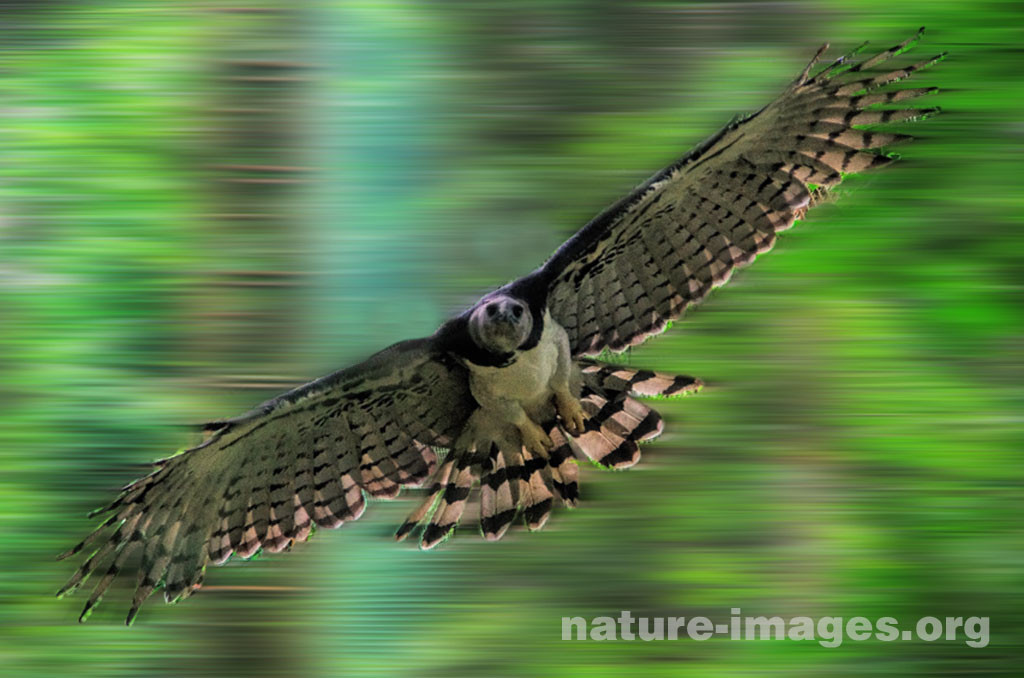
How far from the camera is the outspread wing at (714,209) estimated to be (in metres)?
4.09

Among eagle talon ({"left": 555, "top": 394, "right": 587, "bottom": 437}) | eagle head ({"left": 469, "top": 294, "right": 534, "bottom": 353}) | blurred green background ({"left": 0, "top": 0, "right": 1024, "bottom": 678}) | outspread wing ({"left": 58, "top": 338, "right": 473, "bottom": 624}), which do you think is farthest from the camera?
blurred green background ({"left": 0, "top": 0, "right": 1024, "bottom": 678})

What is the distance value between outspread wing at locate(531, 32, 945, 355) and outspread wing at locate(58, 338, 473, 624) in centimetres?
52

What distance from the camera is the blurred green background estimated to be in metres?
5.11

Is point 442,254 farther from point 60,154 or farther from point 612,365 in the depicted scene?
point 60,154

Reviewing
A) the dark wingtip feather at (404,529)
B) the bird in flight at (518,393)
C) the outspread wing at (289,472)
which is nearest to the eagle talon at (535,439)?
the bird in flight at (518,393)

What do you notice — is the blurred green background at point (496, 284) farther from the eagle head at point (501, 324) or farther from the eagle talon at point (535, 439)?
the eagle head at point (501, 324)

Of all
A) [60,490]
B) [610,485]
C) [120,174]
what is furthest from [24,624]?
[610,485]

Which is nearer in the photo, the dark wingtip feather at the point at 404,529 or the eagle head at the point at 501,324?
the eagle head at the point at 501,324

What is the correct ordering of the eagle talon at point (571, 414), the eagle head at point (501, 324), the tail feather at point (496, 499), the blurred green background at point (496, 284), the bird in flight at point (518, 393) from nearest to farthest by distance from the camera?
the eagle head at point (501, 324) < the bird in flight at point (518, 393) < the eagle talon at point (571, 414) < the tail feather at point (496, 499) < the blurred green background at point (496, 284)

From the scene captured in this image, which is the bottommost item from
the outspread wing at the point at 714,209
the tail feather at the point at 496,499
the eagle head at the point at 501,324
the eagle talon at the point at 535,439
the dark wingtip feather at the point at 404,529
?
the dark wingtip feather at the point at 404,529

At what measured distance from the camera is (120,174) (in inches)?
232

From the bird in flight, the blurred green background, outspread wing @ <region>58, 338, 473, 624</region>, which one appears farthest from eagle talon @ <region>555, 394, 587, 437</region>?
the blurred green background

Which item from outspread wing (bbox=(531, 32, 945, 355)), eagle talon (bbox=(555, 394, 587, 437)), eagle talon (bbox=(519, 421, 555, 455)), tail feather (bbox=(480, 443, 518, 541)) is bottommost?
tail feather (bbox=(480, 443, 518, 541))

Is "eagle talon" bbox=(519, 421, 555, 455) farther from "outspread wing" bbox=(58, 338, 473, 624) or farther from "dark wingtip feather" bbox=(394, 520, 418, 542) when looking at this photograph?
"dark wingtip feather" bbox=(394, 520, 418, 542)
